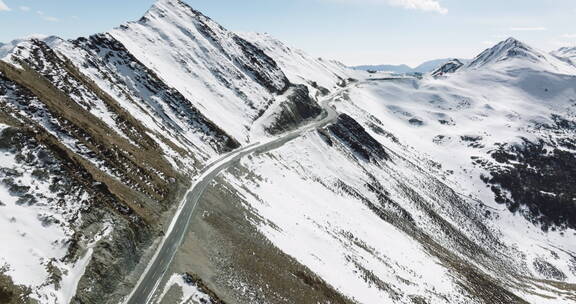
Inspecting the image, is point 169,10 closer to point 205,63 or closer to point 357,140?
point 205,63

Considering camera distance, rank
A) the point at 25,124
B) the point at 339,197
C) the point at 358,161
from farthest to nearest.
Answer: the point at 358,161 → the point at 339,197 → the point at 25,124

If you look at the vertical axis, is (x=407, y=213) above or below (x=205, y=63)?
below

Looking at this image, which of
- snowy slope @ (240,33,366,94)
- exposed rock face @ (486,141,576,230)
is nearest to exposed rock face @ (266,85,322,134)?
snowy slope @ (240,33,366,94)

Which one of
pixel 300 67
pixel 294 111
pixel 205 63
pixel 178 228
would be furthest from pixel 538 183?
→ pixel 178 228

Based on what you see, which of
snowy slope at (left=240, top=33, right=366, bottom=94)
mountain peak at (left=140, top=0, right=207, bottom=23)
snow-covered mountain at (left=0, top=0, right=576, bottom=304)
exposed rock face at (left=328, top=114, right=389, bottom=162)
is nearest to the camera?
snow-covered mountain at (left=0, top=0, right=576, bottom=304)

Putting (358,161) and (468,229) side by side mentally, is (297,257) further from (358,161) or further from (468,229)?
(468,229)

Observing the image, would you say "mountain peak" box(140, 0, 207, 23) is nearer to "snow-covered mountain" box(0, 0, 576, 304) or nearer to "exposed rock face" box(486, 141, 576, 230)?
"snow-covered mountain" box(0, 0, 576, 304)

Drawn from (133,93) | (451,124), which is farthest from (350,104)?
(133,93)
